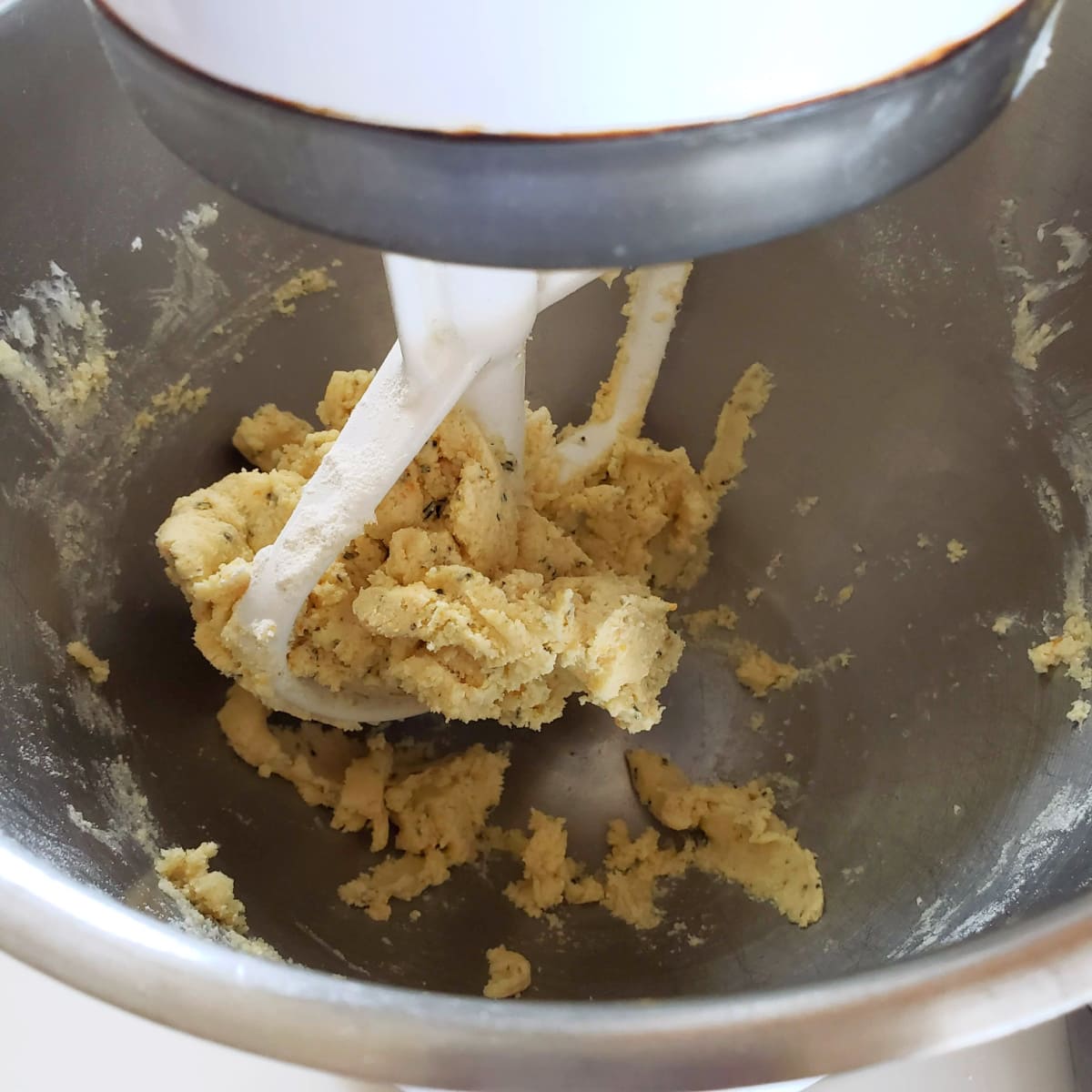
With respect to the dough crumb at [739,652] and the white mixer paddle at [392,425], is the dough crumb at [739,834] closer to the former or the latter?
the dough crumb at [739,652]

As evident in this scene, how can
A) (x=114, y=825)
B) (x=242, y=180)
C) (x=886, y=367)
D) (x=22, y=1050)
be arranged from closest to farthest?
(x=242, y=180) < (x=114, y=825) < (x=22, y=1050) < (x=886, y=367)

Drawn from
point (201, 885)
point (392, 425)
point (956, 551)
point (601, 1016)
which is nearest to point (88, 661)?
point (201, 885)

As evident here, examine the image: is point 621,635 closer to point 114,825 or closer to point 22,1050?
point 114,825

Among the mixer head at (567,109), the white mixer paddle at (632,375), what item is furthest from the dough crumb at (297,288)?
the mixer head at (567,109)

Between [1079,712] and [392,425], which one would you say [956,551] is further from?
[392,425]

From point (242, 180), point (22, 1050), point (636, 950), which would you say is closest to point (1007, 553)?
point (636, 950)

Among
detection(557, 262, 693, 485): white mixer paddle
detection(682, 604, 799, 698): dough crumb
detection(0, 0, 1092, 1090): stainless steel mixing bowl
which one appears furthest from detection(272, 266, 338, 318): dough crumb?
detection(682, 604, 799, 698): dough crumb
